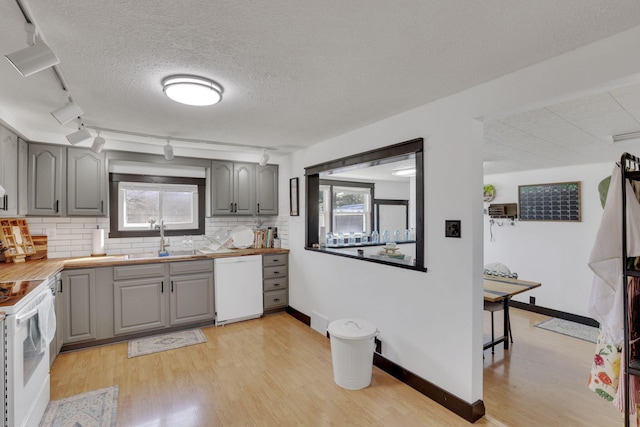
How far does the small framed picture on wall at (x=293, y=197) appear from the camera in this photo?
419cm

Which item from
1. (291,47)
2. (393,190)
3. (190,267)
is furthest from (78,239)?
(393,190)

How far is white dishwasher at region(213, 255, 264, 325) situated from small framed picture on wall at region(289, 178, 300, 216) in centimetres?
76

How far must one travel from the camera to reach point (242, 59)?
5.68 ft

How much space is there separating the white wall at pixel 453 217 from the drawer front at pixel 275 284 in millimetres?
1737

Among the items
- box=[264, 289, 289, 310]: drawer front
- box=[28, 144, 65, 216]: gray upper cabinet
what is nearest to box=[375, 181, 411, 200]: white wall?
box=[264, 289, 289, 310]: drawer front

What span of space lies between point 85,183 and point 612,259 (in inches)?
177

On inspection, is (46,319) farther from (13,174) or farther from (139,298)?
(13,174)

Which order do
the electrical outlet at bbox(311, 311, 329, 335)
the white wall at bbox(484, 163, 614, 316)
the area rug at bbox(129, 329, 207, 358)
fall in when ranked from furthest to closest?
1. the white wall at bbox(484, 163, 614, 316)
2. the electrical outlet at bbox(311, 311, 329, 335)
3. the area rug at bbox(129, 329, 207, 358)

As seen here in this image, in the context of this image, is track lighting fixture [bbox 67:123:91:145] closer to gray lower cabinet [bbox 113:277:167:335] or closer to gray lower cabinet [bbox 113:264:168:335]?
gray lower cabinet [bbox 113:264:168:335]

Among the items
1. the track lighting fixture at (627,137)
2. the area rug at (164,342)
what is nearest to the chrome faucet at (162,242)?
the area rug at (164,342)

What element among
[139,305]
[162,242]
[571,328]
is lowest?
[571,328]

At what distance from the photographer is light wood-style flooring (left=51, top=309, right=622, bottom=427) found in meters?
2.14

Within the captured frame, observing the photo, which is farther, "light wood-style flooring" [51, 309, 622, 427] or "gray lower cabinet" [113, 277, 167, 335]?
"gray lower cabinet" [113, 277, 167, 335]

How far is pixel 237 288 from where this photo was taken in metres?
3.94
